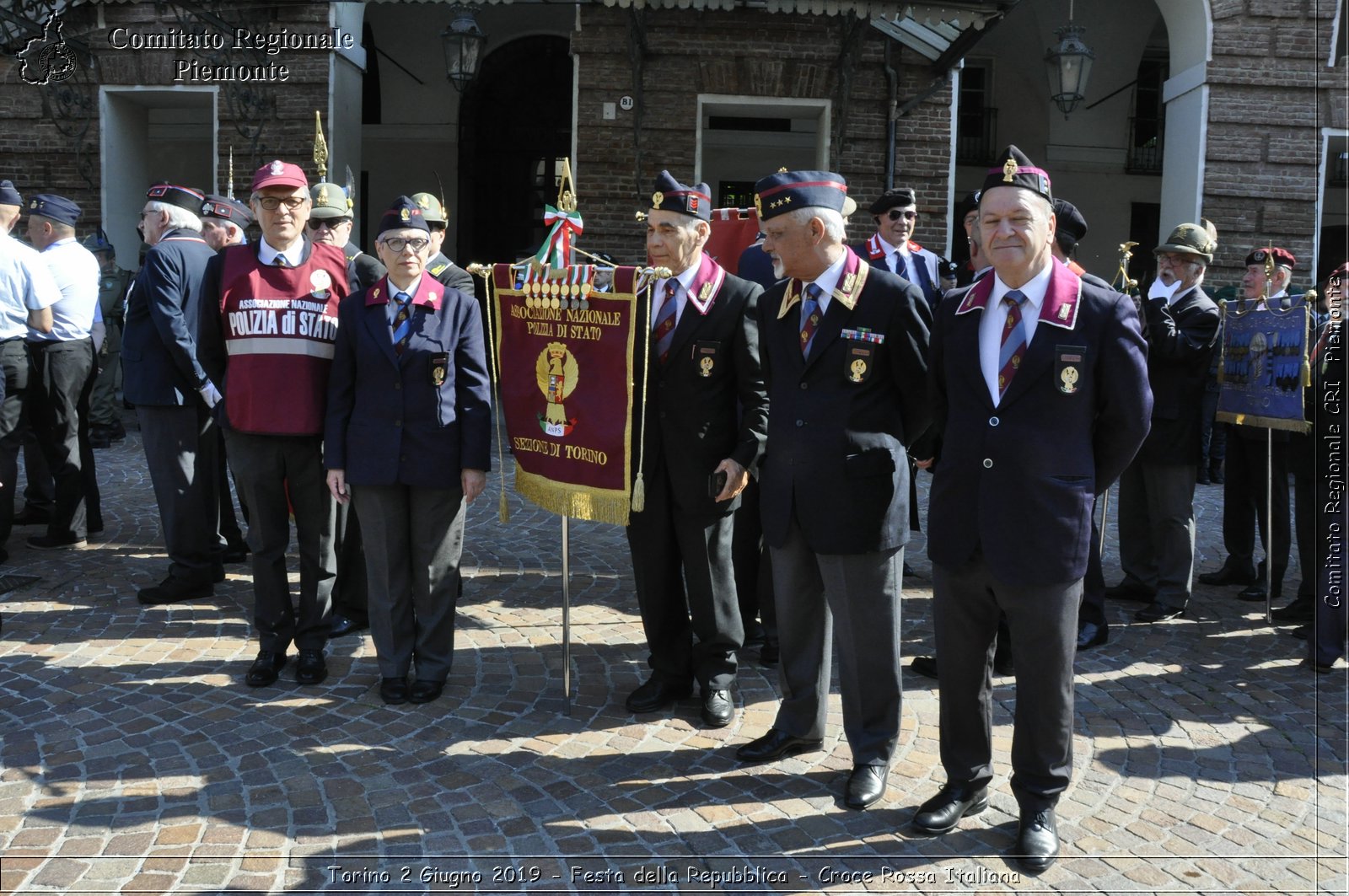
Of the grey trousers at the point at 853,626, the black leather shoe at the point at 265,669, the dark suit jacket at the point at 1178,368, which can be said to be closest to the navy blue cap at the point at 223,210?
the black leather shoe at the point at 265,669

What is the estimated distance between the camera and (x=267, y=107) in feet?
41.4

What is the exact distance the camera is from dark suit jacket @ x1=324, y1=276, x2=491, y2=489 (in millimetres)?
4547

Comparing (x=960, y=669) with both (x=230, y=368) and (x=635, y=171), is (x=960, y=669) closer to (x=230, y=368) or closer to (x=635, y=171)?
(x=230, y=368)

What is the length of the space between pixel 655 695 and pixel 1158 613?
10.5 ft

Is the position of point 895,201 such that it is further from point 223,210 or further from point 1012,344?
point 223,210

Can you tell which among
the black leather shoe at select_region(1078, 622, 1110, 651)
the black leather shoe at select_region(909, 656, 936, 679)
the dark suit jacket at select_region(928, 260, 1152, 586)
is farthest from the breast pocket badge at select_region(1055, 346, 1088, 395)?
the black leather shoe at select_region(1078, 622, 1110, 651)

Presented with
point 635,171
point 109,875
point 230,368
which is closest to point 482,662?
point 230,368

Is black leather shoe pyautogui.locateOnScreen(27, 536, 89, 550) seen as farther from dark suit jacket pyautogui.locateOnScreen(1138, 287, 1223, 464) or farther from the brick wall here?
the brick wall

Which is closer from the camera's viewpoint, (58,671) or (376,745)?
(376,745)

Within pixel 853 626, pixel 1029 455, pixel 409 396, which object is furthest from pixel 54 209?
pixel 1029 455

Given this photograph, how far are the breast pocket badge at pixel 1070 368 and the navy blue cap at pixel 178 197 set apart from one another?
201 inches

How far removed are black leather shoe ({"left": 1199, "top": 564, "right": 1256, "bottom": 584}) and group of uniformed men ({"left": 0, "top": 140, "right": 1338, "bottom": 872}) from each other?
97 centimetres

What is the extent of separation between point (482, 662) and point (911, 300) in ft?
8.95

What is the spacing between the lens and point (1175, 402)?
627 cm
